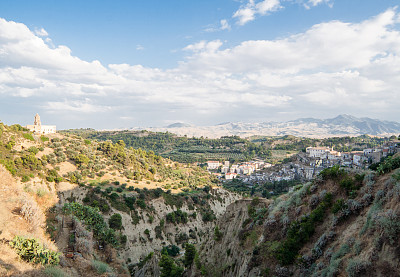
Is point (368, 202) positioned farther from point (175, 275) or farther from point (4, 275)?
point (175, 275)

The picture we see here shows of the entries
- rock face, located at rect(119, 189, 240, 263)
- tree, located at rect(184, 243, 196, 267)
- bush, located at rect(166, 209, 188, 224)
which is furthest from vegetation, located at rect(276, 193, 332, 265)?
bush, located at rect(166, 209, 188, 224)

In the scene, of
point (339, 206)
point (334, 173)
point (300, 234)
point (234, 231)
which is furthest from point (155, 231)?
point (339, 206)

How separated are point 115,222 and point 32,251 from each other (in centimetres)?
2591

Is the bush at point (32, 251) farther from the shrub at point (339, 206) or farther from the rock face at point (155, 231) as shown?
the rock face at point (155, 231)

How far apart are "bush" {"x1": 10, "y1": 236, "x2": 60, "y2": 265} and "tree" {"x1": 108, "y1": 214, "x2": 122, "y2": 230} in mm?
25317

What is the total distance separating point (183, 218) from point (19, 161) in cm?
3038

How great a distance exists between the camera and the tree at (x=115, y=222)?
37000 millimetres

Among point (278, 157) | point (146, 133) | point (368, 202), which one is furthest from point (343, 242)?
point (146, 133)

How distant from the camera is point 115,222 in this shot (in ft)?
122

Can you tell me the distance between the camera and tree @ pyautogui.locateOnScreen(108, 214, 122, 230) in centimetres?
3700

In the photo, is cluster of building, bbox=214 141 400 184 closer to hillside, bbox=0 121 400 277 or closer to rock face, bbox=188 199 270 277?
rock face, bbox=188 199 270 277

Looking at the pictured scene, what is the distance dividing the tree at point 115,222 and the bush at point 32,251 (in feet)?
83.1

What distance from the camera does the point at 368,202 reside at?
12602mm

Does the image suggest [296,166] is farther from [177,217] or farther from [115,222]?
[115,222]
